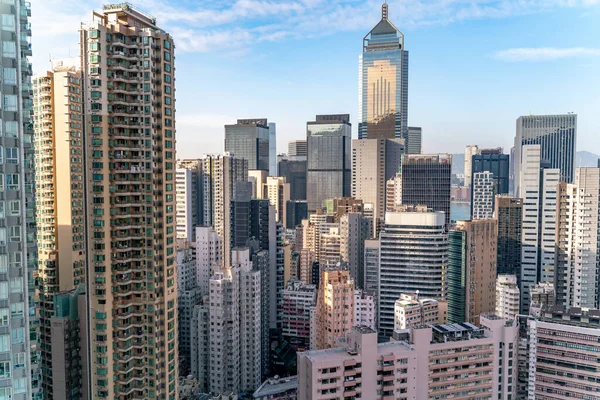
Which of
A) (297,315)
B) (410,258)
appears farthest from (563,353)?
Result: (297,315)

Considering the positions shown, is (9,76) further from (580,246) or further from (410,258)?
(580,246)

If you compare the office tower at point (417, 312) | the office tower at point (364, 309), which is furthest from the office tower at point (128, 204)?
the office tower at point (364, 309)

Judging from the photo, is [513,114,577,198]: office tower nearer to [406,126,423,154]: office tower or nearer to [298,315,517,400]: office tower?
[406,126,423,154]: office tower

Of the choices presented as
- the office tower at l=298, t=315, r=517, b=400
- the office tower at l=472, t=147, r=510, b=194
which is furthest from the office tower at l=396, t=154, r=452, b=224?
the office tower at l=298, t=315, r=517, b=400

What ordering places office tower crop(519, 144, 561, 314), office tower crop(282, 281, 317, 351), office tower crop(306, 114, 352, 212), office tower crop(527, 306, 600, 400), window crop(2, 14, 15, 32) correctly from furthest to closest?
office tower crop(306, 114, 352, 212)
office tower crop(519, 144, 561, 314)
office tower crop(282, 281, 317, 351)
office tower crop(527, 306, 600, 400)
window crop(2, 14, 15, 32)

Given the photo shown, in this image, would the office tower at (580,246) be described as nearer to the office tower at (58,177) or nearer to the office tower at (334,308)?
the office tower at (334,308)

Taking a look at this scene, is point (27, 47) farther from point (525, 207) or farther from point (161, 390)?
point (525, 207)
